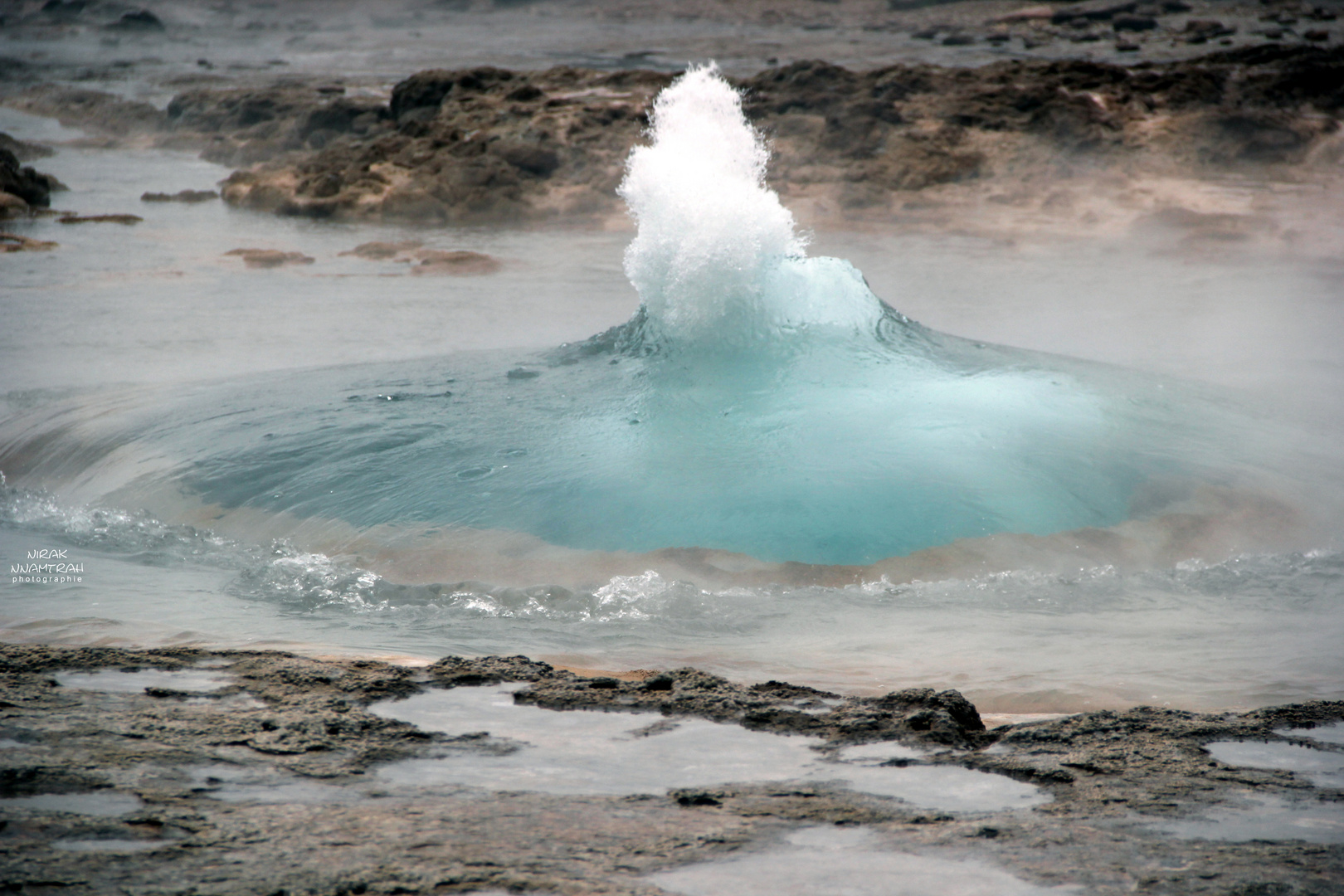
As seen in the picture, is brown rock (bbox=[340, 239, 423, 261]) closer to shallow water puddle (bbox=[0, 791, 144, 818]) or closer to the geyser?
the geyser

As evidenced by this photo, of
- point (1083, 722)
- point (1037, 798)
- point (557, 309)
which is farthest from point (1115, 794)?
point (557, 309)

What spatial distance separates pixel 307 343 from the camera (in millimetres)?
7891

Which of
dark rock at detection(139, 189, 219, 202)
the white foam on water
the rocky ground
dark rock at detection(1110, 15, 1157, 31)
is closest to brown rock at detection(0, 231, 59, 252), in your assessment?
the rocky ground

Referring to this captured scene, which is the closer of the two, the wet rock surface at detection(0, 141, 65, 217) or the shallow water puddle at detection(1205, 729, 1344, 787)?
the shallow water puddle at detection(1205, 729, 1344, 787)

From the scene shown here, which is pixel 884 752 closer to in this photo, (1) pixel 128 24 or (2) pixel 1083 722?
(2) pixel 1083 722

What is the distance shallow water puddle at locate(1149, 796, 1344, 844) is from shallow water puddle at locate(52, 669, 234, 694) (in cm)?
210

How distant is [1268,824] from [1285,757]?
412 millimetres

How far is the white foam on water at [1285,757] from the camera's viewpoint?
94.0 inches

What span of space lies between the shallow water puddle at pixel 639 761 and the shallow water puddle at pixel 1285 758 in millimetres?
506

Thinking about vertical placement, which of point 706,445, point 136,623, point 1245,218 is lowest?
point 136,623

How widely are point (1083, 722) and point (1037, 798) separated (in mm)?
508

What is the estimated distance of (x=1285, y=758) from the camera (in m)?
2.48

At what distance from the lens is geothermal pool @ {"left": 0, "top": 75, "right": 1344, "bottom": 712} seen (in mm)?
3547

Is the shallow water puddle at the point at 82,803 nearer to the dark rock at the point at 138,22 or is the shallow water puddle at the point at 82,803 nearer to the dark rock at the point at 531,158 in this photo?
the dark rock at the point at 531,158
